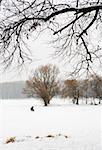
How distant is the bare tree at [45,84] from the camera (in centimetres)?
9375

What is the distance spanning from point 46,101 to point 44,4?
83.0 metres

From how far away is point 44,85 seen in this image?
313ft

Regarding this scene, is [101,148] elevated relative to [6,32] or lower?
lower

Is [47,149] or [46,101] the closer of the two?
[47,149]

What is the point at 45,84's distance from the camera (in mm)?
95875

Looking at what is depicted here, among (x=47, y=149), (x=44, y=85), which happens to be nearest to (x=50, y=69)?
(x=44, y=85)

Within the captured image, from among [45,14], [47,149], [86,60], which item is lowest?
[47,149]

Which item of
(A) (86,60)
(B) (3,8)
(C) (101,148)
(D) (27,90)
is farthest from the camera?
(D) (27,90)

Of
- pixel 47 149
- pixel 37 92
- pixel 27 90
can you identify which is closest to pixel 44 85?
pixel 37 92

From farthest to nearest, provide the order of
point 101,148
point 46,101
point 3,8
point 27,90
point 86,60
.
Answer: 1. point 27,90
2. point 46,101
3. point 101,148
4. point 86,60
5. point 3,8

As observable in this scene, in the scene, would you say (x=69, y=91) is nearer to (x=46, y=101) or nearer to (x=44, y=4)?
(x=46, y=101)

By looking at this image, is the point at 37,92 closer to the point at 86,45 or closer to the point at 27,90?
the point at 27,90

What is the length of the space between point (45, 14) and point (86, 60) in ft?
7.11

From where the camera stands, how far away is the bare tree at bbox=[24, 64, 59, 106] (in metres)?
93.8
